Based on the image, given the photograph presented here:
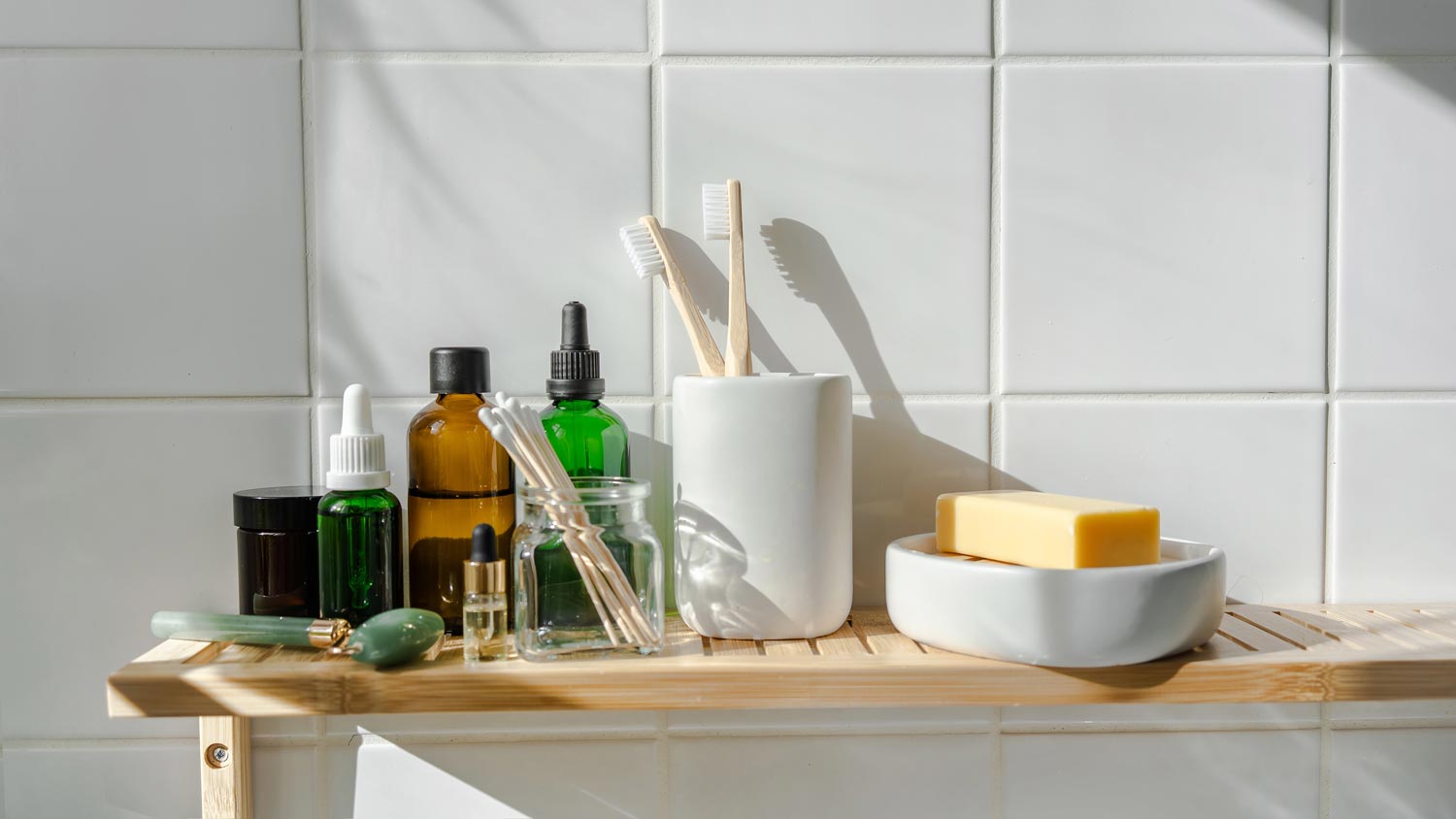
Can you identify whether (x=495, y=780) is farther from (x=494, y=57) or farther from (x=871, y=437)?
(x=494, y=57)

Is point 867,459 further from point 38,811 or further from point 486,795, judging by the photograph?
point 38,811

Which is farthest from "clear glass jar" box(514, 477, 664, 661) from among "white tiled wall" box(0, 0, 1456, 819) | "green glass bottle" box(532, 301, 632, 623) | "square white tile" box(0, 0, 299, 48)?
"square white tile" box(0, 0, 299, 48)

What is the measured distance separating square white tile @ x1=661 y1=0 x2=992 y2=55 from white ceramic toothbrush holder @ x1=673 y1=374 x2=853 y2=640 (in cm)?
22

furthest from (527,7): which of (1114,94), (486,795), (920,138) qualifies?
(486,795)

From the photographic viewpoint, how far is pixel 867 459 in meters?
0.61

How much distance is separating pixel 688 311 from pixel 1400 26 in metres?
0.48

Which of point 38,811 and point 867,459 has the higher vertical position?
point 867,459

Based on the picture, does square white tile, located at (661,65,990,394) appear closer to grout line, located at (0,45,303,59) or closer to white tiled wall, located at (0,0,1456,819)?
white tiled wall, located at (0,0,1456,819)

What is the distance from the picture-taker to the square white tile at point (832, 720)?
620mm

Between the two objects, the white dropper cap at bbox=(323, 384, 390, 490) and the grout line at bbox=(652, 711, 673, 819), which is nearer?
the white dropper cap at bbox=(323, 384, 390, 490)

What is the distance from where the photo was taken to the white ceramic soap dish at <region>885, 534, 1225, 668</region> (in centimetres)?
45

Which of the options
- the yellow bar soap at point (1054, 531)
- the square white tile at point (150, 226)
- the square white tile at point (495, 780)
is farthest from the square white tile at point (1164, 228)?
the square white tile at point (150, 226)

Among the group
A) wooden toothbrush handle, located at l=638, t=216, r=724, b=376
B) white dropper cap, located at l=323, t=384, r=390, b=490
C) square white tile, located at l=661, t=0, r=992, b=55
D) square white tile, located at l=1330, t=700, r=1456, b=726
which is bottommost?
square white tile, located at l=1330, t=700, r=1456, b=726

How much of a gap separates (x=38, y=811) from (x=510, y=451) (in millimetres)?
420
